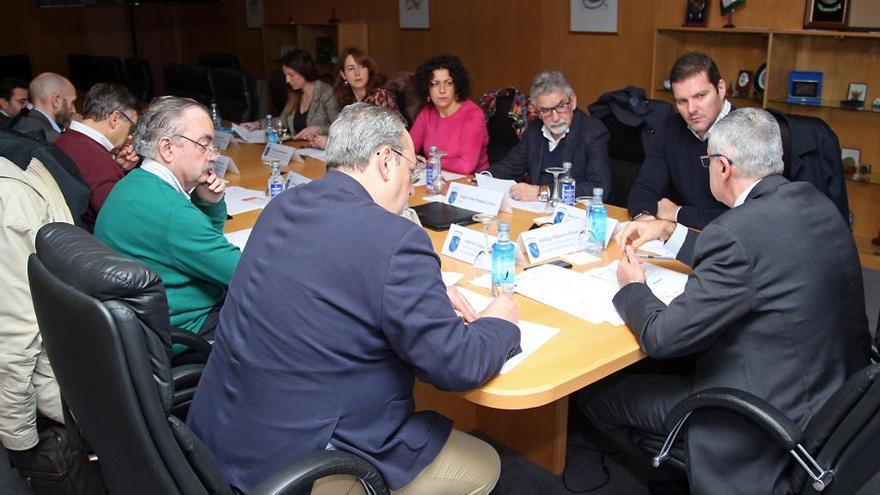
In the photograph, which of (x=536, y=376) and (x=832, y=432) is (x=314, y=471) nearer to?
(x=536, y=376)

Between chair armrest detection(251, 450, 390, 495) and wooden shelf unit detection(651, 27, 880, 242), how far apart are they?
13.2 feet

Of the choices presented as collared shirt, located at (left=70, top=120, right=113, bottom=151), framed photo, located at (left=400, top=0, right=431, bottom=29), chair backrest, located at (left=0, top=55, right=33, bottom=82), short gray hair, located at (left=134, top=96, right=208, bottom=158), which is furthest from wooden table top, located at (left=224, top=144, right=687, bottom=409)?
chair backrest, located at (left=0, top=55, right=33, bottom=82)

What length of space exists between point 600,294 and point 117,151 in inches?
96.7

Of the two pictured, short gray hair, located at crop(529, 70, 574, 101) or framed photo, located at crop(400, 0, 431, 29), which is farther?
framed photo, located at crop(400, 0, 431, 29)

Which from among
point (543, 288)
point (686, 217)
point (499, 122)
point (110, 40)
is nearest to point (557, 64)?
point (499, 122)

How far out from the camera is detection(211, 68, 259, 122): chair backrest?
658 centimetres

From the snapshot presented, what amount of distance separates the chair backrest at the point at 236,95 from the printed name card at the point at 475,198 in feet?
11.6

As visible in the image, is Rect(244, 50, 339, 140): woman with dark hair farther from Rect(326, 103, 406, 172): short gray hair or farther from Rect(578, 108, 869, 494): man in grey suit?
Rect(578, 108, 869, 494): man in grey suit

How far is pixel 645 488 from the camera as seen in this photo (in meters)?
2.66

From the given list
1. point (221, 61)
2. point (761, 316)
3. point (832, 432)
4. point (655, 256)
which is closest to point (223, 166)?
point (655, 256)

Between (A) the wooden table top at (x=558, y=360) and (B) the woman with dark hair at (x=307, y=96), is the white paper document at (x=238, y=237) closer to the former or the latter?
(A) the wooden table top at (x=558, y=360)

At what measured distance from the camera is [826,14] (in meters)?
4.62

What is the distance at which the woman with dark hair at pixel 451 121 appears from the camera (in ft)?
14.4

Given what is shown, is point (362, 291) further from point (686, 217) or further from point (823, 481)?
point (686, 217)
